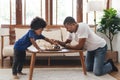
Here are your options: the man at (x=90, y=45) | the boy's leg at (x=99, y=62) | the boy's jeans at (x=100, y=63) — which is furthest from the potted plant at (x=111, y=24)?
the boy's leg at (x=99, y=62)

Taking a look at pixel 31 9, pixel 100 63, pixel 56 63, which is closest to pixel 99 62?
pixel 100 63

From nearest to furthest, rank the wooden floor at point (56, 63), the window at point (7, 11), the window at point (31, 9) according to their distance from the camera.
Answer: the wooden floor at point (56, 63) < the window at point (7, 11) < the window at point (31, 9)

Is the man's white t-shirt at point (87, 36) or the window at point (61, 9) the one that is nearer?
the man's white t-shirt at point (87, 36)

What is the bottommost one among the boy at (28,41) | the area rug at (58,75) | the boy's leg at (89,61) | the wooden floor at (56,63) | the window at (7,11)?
the wooden floor at (56,63)

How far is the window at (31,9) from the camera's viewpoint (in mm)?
5789

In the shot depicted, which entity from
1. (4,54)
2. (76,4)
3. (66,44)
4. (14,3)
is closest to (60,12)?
(76,4)

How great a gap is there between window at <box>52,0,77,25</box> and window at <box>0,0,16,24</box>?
1.00 meters

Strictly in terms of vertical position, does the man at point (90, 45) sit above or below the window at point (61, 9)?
below

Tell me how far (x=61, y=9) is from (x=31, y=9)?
0.73m

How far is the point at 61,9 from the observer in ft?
19.4

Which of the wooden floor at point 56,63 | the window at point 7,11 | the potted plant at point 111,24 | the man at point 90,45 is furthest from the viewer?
the window at point 7,11

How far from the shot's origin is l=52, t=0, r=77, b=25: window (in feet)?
19.3

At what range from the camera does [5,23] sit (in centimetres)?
572

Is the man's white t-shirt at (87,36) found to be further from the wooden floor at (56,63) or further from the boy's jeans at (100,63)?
the wooden floor at (56,63)
